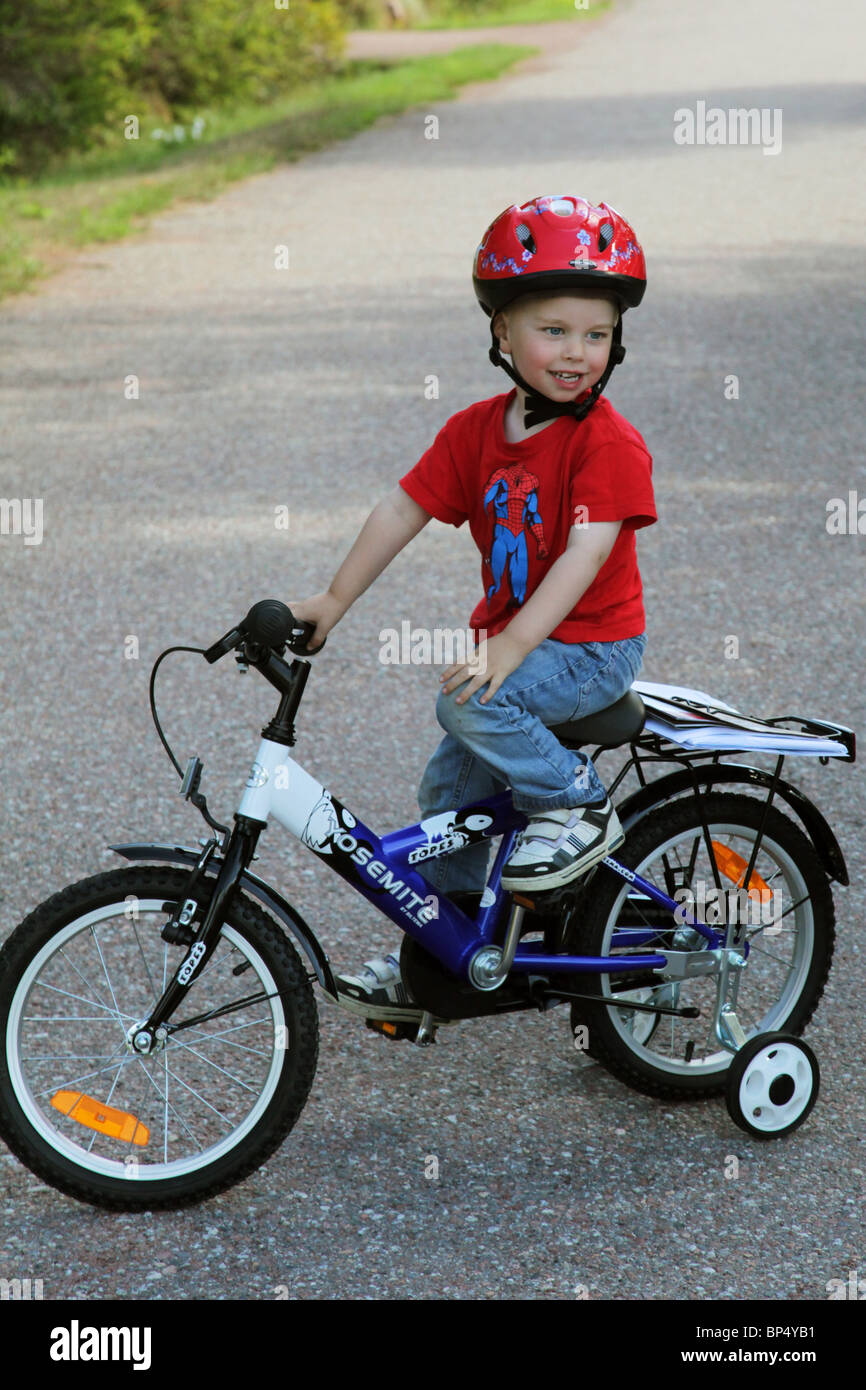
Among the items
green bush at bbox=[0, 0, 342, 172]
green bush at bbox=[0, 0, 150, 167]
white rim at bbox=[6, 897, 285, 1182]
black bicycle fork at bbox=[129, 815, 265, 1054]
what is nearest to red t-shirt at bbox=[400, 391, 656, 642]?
black bicycle fork at bbox=[129, 815, 265, 1054]

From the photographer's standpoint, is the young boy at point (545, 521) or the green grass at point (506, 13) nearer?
the young boy at point (545, 521)

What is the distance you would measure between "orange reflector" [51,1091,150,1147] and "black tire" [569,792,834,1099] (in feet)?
2.90

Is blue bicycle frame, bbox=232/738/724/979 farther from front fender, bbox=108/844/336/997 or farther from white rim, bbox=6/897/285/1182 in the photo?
white rim, bbox=6/897/285/1182

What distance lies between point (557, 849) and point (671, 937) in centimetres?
43

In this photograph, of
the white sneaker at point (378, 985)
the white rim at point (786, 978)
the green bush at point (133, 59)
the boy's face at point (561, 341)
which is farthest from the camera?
the green bush at point (133, 59)

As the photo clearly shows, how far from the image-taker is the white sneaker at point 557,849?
288cm

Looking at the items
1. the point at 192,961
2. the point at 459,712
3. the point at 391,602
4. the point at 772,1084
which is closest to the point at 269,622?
the point at 459,712

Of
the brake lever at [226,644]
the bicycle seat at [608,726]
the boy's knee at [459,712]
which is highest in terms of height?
the brake lever at [226,644]

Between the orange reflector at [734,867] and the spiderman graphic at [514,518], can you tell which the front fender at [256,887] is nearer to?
the spiderman graphic at [514,518]

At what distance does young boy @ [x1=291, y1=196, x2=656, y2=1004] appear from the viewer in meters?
2.72

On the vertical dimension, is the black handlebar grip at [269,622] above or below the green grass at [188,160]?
below

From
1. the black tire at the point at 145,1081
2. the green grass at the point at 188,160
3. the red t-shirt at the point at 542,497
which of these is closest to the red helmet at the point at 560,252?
the red t-shirt at the point at 542,497

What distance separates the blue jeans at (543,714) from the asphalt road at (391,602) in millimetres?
751

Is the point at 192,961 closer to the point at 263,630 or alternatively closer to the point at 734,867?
the point at 263,630
